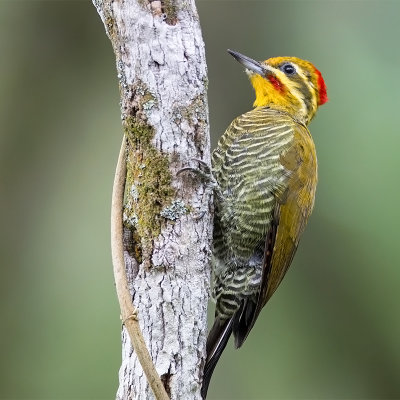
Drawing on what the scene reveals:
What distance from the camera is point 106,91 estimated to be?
14.7 ft

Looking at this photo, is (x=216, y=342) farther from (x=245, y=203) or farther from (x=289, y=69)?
(x=289, y=69)

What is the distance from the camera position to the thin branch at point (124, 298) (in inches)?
74.6

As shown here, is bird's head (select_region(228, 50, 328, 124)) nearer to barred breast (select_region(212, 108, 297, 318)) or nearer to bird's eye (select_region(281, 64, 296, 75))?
bird's eye (select_region(281, 64, 296, 75))

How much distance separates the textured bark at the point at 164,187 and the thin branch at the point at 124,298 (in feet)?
0.14

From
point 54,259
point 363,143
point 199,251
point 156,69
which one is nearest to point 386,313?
point 363,143

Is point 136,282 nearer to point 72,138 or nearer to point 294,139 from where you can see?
point 294,139

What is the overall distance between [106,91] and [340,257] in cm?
187

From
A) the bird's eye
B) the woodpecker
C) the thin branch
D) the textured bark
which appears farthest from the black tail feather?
the bird's eye

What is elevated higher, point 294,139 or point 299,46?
point 299,46

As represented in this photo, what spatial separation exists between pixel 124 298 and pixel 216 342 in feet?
3.02

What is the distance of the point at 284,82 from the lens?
3.37 m

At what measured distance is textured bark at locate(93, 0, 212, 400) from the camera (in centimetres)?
201

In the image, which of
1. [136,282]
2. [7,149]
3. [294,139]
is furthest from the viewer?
[7,149]

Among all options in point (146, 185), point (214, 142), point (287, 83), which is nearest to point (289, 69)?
point (287, 83)
